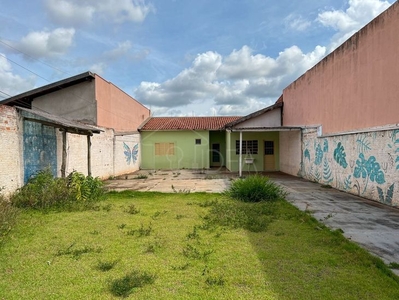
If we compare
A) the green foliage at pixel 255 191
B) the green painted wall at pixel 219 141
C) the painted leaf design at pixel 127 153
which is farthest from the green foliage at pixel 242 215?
the green painted wall at pixel 219 141

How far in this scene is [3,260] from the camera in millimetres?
3859

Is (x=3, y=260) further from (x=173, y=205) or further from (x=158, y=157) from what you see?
(x=158, y=157)

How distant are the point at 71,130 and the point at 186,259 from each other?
6659 millimetres

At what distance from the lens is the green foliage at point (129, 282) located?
119 inches

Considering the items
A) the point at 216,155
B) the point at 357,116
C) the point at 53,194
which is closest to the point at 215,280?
the point at 53,194

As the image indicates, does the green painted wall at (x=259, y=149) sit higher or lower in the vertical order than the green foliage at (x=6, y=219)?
higher

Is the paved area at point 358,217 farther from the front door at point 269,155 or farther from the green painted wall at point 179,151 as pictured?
the green painted wall at point 179,151

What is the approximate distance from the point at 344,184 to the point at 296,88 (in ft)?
23.4

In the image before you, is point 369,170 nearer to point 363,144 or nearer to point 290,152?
point 363,144

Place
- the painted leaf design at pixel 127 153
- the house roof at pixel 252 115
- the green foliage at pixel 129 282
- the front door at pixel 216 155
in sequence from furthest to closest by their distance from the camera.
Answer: the front door at pixel 216 155, the painted leaf design at pixel 127 153, the house roof at pixel 252 115, the green foliage at pixel 129 282

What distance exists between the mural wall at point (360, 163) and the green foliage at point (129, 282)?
6874 millimetres

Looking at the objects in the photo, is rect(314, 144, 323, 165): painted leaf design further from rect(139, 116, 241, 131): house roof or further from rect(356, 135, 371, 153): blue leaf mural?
rect(139, 116, 241, 131): house roof

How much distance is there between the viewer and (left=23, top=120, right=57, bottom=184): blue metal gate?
7.80m

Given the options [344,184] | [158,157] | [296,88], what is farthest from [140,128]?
[344,184]
